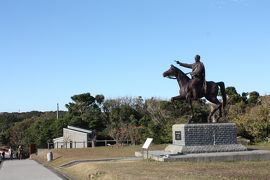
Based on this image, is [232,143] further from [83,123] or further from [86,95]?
[86,95]

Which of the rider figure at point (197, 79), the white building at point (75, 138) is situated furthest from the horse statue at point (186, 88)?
the white building at point (75, 138)

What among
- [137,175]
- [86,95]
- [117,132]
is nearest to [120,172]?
[137,175]

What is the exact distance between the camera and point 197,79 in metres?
24.8

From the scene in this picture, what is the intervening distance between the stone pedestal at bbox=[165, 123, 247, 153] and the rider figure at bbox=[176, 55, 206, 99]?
5.88 ft

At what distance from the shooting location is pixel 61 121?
66.4m

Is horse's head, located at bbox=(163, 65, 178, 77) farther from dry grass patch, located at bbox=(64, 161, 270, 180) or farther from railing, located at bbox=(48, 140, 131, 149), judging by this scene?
railing, located at bbox=(48, 140, 131, 149)

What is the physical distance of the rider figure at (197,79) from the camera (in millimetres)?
24656

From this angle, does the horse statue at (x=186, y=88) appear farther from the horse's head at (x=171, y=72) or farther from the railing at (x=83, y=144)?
the railing at (x=83, y=144)

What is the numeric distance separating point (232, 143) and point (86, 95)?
52008mm

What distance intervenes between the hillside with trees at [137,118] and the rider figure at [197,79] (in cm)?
1279

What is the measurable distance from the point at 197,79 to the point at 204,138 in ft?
10.2

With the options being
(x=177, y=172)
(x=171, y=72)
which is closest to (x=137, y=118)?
(x=171, y=72)

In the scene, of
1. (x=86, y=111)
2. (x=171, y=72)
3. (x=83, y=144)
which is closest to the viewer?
(x=171, y=72)

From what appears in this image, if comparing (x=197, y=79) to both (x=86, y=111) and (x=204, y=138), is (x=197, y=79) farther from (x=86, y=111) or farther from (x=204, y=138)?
(x=86, y=111)
